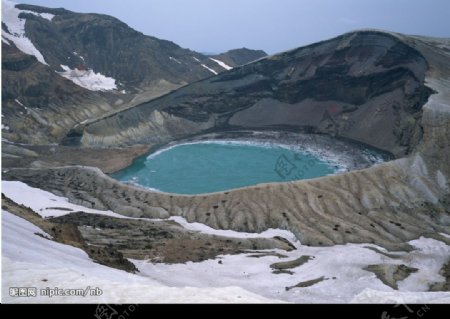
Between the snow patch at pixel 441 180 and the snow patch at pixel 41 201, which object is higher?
the snow patch at pixel 441 180

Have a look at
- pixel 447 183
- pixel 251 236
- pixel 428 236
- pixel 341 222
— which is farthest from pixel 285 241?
pixel 447 183

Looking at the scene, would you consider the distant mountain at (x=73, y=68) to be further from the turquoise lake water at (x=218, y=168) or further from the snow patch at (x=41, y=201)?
the snow patch at (x=41, y=201)

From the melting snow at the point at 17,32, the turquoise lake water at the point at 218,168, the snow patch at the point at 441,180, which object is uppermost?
the melting snow at the point at 17,32

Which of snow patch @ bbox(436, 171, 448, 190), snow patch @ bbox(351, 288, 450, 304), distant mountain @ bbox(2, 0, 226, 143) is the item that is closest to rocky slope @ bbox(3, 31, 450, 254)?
snow patch @ bbox(436, 171, 448, 190)

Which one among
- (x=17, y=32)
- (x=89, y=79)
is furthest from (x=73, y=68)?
(x=17, y=32)

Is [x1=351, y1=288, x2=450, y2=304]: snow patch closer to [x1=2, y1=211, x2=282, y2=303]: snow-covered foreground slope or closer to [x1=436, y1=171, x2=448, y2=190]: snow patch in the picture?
[x1=2, y1=211, x2=282, y2=303]: snow-covered foreground slope

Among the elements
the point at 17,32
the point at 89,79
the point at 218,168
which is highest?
the point at 17,32

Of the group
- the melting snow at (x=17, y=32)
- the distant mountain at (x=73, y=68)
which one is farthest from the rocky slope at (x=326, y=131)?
the melting snow at (x=17, y=32)

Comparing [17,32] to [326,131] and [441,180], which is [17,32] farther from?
[441,180]
